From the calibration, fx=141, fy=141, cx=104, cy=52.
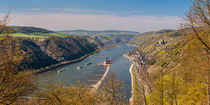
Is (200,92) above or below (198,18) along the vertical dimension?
below

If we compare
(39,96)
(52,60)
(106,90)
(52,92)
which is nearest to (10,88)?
(39,96)

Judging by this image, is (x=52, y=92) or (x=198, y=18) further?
(x=52, y=92)

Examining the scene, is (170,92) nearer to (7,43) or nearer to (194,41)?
(194,41)

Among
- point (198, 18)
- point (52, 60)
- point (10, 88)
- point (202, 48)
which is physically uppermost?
point (198, 18)

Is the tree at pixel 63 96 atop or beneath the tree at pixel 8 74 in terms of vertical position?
beneath

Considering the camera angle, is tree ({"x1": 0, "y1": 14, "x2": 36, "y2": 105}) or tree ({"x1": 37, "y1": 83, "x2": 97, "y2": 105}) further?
tree ({"x1": 37, "y1": 83, "x2": 97, "y2": 105})

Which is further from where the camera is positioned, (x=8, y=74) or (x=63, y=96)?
(x=63, y=96)

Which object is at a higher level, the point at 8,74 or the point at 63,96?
the point at 8,74

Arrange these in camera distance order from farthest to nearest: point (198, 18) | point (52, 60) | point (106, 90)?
1. point (52, 60)
2. point (106, 90)
3. point (198, 18)

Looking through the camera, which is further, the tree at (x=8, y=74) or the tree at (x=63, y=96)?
the tree at (x=63, y=96)

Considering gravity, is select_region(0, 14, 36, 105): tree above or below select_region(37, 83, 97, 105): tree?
above

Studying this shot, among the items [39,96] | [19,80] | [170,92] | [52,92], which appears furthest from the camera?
[170,92]
